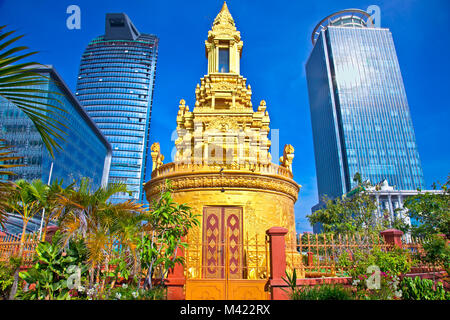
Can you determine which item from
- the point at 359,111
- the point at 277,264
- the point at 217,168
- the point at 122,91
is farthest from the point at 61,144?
the point at 359,111

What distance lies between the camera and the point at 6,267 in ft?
34.7

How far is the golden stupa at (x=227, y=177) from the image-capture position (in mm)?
15625

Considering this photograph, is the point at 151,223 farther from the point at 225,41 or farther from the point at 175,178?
the point at 225,41

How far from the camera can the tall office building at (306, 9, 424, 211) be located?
3676 inches

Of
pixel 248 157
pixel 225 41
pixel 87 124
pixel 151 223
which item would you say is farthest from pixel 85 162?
pixel 151 223

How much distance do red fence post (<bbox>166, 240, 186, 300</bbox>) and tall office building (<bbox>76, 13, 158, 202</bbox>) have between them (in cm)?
10330

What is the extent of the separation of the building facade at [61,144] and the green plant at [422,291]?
1419 inches

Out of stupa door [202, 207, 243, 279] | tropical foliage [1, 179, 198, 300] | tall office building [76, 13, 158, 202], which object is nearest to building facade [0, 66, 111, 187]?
tall office building [76, 13, 158, 202]

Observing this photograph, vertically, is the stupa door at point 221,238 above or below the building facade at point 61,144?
below

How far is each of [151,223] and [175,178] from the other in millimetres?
7170

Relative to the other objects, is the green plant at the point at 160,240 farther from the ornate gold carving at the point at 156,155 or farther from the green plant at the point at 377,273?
the ornate gold carving at the point at 156,155

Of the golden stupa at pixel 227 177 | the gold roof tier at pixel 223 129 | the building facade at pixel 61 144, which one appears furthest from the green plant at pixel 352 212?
the building facade at pixel 61 144

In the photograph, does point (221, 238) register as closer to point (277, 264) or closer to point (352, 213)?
point (277, 264)

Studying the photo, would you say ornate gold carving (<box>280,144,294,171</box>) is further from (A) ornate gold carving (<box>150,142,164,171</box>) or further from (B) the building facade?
(B) the building facade
